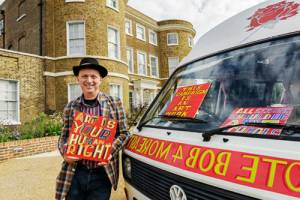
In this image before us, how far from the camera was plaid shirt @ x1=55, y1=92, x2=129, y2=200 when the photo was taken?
7.70 feet

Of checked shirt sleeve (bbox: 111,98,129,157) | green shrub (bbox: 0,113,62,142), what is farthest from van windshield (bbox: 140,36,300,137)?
green shrub (bbox: 0,113,62,142)

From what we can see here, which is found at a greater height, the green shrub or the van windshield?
the van windshield

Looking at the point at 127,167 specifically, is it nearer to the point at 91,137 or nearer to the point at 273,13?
the point at 91,137

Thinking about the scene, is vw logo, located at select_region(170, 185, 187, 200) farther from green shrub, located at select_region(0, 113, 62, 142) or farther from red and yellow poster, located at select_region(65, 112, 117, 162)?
green shrub, located at select_region(0, 113, 62, 142)

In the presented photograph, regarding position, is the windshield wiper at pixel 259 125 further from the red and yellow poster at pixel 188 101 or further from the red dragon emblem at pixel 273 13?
the red dragon emblem at pixel 273 13

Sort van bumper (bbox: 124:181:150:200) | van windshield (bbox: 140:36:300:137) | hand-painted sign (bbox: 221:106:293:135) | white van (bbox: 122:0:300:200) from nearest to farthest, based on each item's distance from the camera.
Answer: white van (bbox: 122:0:300:200) < hand-painted sign (bbox: 221:106:293:135) < van windshield (bbox: 140:36:300:137) < van bumper (bbox: 124:181:150:200)

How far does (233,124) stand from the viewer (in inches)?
66.7

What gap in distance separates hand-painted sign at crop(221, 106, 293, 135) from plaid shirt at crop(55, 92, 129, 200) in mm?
1146

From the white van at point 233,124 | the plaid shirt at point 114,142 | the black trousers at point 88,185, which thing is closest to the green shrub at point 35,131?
the plaid shirt at point 114,142

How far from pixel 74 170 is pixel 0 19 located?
2505cm

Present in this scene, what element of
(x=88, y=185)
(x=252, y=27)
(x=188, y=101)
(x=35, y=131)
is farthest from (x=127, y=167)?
(x=35, y=131)

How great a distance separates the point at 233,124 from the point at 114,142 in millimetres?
1221

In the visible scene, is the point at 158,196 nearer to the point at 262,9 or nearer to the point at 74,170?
the point at 74,170

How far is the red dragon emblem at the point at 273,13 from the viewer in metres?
1.99
